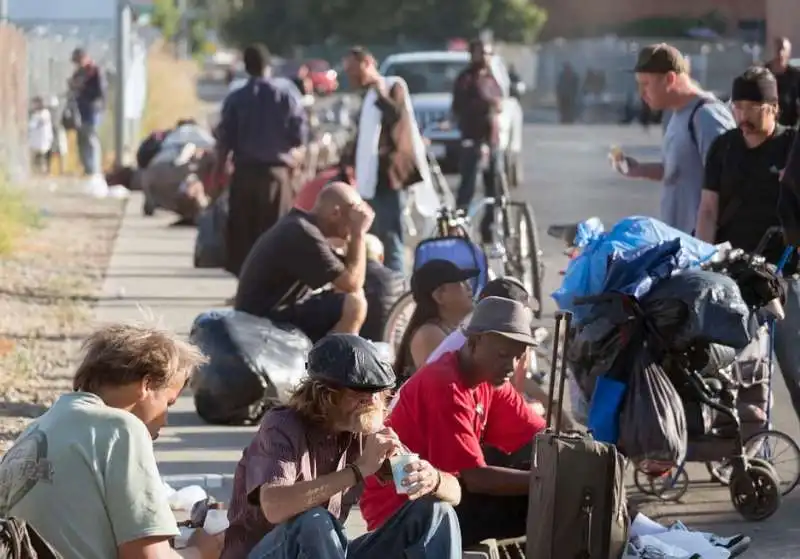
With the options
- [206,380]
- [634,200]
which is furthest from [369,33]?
[206,380]

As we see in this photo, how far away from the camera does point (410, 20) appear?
263ft

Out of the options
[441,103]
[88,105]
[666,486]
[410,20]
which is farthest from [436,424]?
[410,20]

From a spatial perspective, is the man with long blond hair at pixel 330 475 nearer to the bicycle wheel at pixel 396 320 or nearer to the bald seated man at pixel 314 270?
the bald seated man at pixel 314 270

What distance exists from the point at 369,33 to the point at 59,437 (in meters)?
78.1

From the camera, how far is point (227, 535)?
5301mm

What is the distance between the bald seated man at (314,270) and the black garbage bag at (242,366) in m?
0.21

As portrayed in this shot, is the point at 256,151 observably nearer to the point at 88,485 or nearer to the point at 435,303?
the point at 435,303

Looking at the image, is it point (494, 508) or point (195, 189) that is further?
point (195, 189)

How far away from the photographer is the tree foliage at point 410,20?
8006 centimetres

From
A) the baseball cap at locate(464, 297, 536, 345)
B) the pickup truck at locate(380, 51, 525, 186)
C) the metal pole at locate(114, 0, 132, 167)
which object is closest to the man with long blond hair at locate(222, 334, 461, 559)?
the baseball cap at locate(464, 297, 536, 345)

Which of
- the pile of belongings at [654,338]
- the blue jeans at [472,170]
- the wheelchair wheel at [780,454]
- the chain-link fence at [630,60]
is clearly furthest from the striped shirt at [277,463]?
the chain-link fence at [630,60]

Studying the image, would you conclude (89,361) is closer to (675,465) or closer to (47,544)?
(47,544)

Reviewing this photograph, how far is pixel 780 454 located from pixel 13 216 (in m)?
11.6

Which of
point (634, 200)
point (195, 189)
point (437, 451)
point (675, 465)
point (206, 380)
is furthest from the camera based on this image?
point (634, 200)
